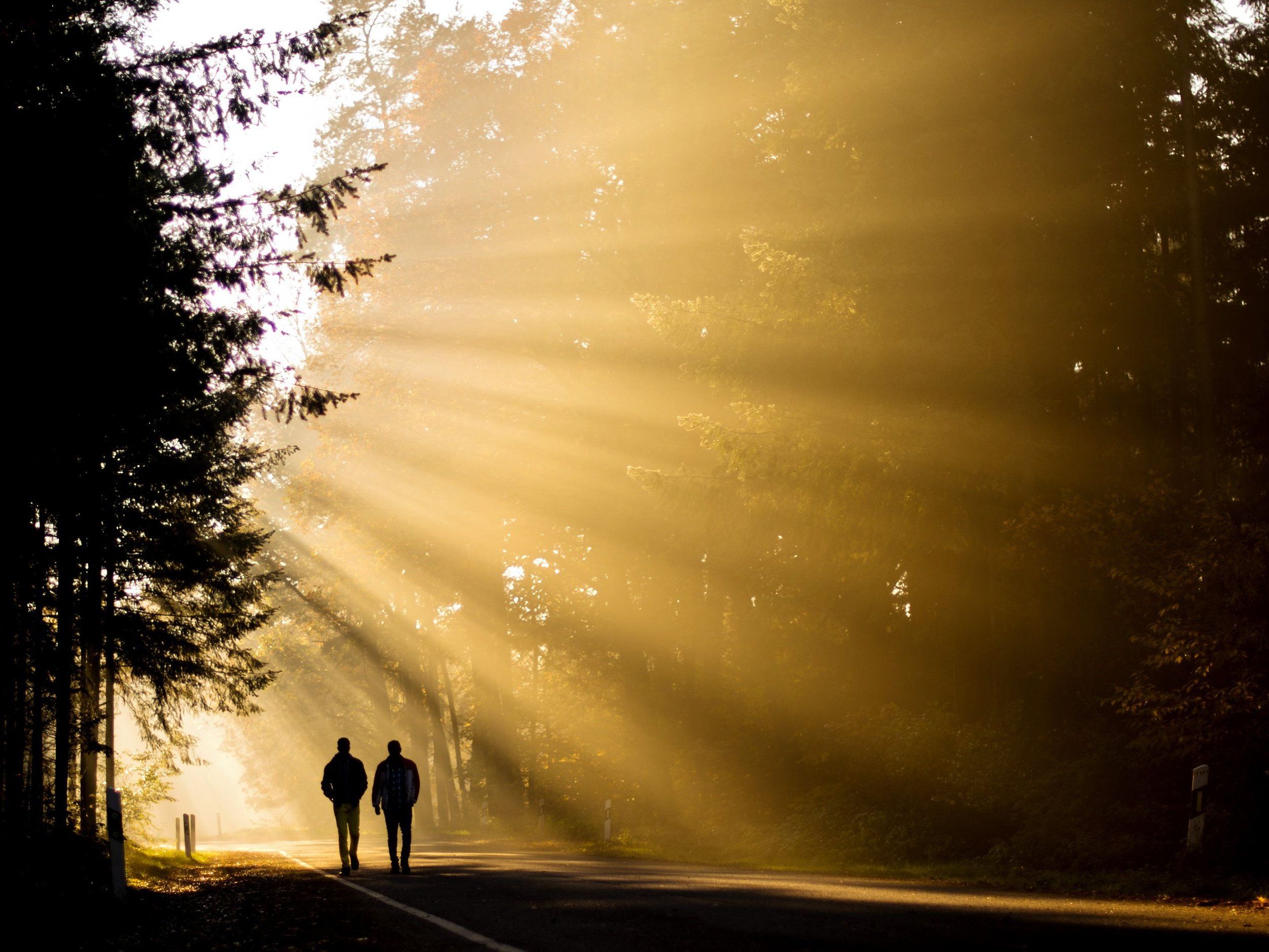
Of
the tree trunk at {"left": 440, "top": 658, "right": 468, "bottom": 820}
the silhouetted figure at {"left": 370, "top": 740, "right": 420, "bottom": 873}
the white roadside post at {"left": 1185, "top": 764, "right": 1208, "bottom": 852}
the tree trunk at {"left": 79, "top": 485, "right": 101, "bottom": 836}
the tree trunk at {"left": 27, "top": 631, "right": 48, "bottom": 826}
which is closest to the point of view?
the white roadside post at {"left": 1185, "top": 764, "right": 1208, "bottom": 852}

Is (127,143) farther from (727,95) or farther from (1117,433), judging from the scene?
(1117,433)

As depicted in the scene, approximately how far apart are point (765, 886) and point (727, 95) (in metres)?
16.1

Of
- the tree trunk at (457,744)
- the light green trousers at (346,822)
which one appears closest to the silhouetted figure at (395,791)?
the light green trousers at (346,822)

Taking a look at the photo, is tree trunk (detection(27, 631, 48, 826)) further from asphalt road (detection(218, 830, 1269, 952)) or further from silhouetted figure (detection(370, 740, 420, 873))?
asphalt road (detection(218, 830, 1269, 952))

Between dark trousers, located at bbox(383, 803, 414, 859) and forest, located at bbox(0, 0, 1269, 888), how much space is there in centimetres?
518

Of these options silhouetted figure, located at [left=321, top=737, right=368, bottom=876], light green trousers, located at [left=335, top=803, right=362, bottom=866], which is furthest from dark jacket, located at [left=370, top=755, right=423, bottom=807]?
light green trousers, located at [left=335, top=803, right=362, bottom=866]

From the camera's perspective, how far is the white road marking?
25.0ft

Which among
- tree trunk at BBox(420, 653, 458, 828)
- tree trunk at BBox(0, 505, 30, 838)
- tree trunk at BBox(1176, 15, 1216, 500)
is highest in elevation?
tree trunk at BBox(1176, 15, 1216, 500)

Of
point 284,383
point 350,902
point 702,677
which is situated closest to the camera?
point 350,902

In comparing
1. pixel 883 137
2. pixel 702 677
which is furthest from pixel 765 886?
pixel 702 677

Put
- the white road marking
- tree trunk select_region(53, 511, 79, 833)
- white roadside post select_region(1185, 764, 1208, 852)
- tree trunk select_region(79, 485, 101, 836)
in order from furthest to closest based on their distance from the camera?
tree trunk select_region(79, 485, 101, 836), tree trunk select_region(53, 511, 79, 833), white roadside post select_region(1185, 764, 1208, 852), the white road marking

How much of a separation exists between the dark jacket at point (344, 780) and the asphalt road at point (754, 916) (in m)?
→ 2.33

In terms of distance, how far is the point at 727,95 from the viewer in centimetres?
2262

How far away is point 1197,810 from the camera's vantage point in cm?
1257
